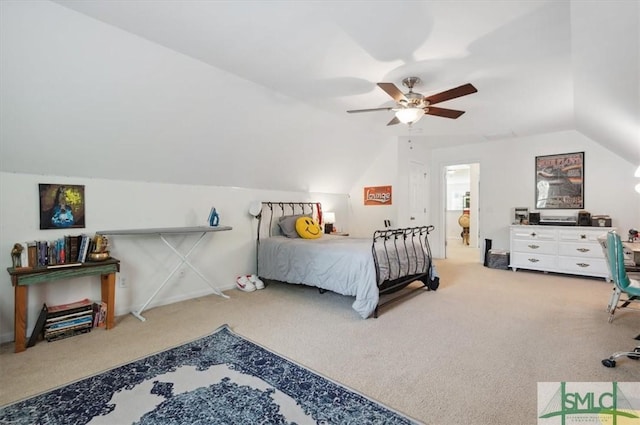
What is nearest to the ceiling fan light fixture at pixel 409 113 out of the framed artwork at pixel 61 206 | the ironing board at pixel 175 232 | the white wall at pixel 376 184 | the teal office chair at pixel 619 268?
the teal office chair at pixel 619 268

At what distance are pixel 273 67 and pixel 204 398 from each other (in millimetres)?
2805

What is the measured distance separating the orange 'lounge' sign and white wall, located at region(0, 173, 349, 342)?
2031mm

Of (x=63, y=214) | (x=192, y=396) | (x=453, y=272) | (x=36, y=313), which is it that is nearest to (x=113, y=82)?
(x=63, y=214)

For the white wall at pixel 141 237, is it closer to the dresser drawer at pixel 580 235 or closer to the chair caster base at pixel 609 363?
the chair caster base at pixel 609 363

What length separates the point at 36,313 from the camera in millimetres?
2820

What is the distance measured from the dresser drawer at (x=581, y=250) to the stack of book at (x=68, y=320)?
21.2 feet

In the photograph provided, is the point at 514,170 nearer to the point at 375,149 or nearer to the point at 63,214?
the point at 375,149

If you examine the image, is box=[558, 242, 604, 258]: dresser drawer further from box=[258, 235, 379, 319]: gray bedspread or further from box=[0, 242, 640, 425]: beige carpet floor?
box=[258, 235, 379, 319]: gray bedspread

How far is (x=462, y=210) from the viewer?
10055 millimetres

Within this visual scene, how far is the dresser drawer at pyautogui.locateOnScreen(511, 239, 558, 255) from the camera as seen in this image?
5.00m

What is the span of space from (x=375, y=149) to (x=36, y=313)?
523 cm

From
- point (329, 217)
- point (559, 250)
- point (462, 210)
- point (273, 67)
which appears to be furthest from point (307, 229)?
point (462, 210)

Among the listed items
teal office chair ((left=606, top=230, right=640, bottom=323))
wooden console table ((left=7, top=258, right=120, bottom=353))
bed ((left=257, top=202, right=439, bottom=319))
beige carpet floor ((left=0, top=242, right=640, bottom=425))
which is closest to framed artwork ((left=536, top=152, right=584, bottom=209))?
beige carpet floor ((left=0, top=242, right=640, bottom=425))

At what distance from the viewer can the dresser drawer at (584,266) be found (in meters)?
4.59
